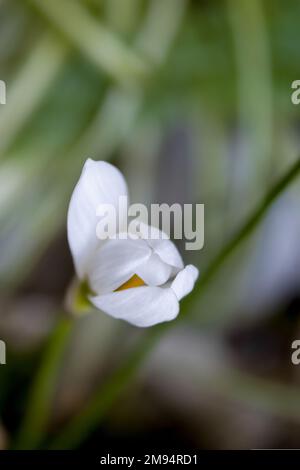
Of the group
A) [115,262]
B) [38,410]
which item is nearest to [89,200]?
[115,262]

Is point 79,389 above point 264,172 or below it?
below

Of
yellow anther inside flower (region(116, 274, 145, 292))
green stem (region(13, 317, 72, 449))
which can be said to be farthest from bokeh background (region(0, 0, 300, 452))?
yellow anther inside flower (region(116, 274, 145, 292))

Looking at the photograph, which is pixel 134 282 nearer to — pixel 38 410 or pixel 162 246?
pixel 162 246

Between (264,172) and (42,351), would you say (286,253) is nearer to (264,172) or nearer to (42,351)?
(264,172)

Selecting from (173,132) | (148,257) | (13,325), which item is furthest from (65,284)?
(148,257)

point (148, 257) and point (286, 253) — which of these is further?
point (286, 253)

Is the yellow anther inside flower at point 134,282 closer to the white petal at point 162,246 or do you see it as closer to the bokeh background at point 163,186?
the white petal at point 162,246

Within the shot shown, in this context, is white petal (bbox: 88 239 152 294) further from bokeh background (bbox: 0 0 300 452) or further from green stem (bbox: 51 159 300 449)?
bokeh background (bbox: 0 0 300 452)
